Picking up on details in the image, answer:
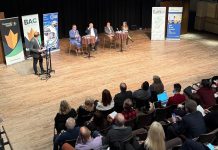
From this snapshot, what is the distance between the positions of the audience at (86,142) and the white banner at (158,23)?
31.4ft

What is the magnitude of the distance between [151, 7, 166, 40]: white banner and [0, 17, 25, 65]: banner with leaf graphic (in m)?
5.78

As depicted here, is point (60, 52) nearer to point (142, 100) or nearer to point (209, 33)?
point (142, 100)

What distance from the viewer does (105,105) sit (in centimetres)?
600

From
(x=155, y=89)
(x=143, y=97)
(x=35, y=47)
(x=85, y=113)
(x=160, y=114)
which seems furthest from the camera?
(x=35, y=47)

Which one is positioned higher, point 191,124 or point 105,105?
point 191,124

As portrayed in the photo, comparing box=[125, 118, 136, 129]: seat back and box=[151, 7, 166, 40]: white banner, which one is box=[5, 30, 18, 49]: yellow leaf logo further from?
box=[125, 118, 136, 129]: seat back

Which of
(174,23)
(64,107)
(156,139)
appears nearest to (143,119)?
(64,107)

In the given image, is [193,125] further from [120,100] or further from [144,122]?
[120,100]

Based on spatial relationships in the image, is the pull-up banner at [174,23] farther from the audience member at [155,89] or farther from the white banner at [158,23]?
the audience member at [155,89]

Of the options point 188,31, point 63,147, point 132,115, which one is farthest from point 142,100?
point 188,31

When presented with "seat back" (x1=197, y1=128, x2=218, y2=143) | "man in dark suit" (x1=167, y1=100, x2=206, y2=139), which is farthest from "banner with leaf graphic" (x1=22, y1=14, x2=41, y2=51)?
"seat back" (x1=197, y1=128, x2=218, y2=143)

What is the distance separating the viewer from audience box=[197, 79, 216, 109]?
6.19m

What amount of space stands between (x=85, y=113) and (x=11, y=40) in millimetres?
6065

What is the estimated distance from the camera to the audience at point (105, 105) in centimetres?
595
